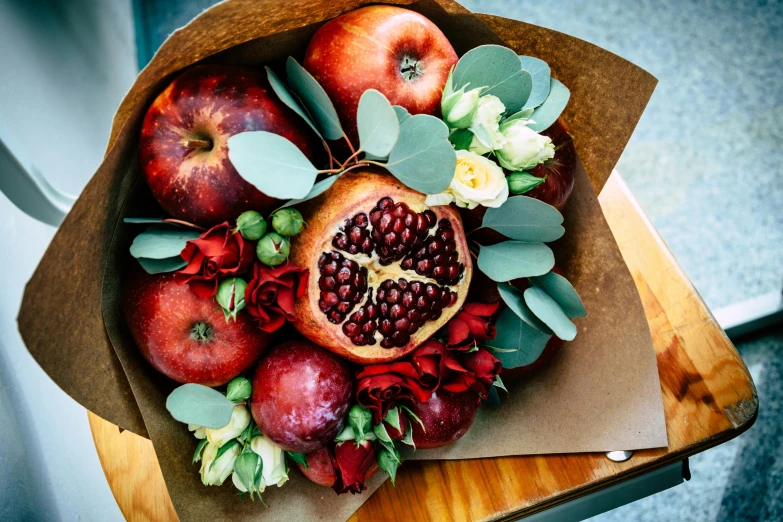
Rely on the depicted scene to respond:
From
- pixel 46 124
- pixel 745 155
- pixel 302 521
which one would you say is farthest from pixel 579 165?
pixel 745 155

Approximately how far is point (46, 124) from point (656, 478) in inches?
43.3

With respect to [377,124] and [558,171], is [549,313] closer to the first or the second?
[558,171]

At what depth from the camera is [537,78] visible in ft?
2.21

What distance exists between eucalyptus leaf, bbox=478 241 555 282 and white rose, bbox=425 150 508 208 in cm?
7

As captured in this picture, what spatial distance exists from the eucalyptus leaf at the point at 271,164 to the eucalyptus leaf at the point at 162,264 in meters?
0.13

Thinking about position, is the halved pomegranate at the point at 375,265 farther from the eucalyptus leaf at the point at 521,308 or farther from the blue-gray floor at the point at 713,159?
the blue-gray floor at the point at 713,159

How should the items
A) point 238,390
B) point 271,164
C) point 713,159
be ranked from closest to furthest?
point 271,164 < point 238,390 < point 713,159

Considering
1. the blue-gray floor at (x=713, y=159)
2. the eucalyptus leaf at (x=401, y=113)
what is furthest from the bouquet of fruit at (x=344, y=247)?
the blue-gray floor at (x=713, y=159)

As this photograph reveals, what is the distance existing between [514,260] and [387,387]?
20 cm

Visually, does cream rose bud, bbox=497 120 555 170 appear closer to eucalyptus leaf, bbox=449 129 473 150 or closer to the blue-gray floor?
eucalyptus leaf, bbox=449 129 473 150

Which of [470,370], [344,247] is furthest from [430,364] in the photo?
[344,247]

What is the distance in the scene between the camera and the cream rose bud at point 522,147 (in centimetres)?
61

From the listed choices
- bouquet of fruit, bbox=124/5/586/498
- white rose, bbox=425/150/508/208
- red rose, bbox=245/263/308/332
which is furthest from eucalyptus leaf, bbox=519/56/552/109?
red rose, bbox=245/263/308/332

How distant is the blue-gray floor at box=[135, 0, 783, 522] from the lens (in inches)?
53.7
